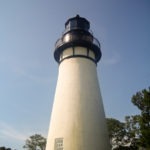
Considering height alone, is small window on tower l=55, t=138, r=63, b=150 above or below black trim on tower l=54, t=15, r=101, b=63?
below

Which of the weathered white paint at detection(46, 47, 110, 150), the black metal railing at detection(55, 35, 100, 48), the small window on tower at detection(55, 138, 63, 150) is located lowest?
the small window on tower at detection(55, 138, 63, 150)

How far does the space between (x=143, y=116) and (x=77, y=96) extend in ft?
16.7

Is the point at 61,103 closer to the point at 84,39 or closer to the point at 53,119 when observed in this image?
the point at 53,119

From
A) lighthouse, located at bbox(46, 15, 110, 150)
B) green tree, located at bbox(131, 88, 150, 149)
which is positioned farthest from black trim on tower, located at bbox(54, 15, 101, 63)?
green tree, located at bbox(131, 88, 150, 149)

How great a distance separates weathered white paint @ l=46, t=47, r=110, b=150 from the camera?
1405 centimetres

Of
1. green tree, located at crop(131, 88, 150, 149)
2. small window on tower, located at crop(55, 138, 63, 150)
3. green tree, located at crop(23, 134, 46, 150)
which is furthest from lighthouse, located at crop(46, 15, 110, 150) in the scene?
green tree, located at crop(23, 134, 46, 150)

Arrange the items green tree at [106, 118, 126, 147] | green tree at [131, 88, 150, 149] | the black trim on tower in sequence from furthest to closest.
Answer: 1. green tree at [106, 118, 126, 147]
2. the black trim on tower
3. green tree at [131, 88, 150, 149]

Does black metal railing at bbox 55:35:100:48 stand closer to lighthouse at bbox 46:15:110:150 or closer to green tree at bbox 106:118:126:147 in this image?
lighthouse at bbox 46:15:110:150

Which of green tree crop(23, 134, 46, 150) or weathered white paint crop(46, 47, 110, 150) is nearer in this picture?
weathered white paint crop(46, 47, 110, 150)

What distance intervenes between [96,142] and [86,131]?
107cm

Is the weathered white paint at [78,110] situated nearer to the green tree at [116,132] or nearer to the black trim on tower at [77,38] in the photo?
the black trim on tower at [77,38]

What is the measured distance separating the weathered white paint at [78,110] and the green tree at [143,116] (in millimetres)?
2928

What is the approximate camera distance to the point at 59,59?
19312 millimetres

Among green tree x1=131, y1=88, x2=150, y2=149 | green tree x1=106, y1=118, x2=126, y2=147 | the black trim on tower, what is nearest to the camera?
green tree x1=131, y1=88, x2=150, y2=149
